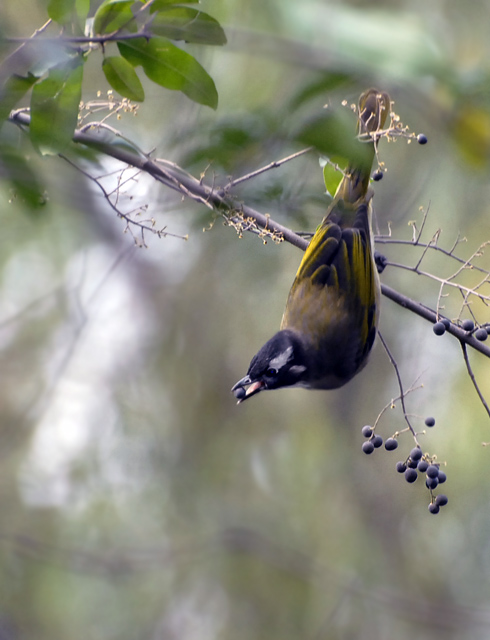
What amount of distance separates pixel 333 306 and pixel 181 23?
4.76 feet

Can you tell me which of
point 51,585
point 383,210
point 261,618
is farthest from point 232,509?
point 383,210

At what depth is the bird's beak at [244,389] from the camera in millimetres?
1979

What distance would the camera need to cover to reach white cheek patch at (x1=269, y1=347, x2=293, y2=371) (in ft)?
6.93

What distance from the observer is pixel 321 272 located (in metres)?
2.44

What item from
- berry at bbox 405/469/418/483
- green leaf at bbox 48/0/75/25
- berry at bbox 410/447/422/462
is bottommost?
berry at bbox 405/469/418/483

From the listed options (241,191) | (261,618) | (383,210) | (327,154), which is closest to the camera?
(327,154)

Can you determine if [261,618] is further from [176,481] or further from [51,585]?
[51,585]

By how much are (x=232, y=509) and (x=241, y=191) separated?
495cm

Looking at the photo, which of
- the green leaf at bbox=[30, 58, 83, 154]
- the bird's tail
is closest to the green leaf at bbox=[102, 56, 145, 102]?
the green leaf at bbox=[30, 58, 83, 154]

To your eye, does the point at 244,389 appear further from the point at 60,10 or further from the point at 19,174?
the point at 60,10

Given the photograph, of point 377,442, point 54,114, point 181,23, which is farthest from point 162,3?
point 377,442

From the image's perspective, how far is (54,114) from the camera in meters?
1.26

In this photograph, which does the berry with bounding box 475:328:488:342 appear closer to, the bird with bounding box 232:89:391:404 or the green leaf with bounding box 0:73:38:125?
the bird with bounding box 232:89:391:404

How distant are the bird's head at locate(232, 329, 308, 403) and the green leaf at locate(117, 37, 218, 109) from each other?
2.88ft
